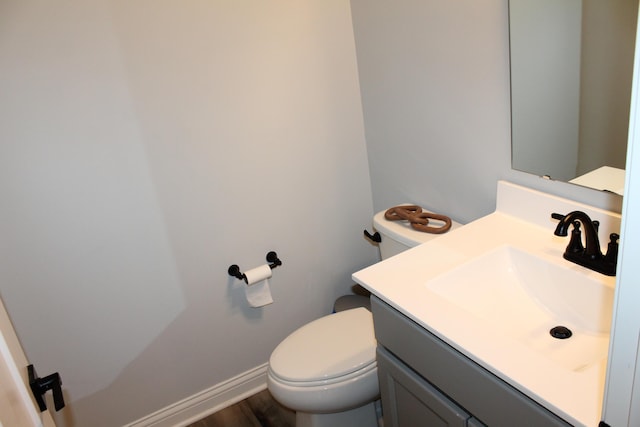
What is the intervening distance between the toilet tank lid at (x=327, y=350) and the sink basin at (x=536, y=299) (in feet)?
1.68

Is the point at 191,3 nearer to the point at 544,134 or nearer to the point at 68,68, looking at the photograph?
the point at 68,68

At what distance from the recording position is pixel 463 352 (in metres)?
1.13

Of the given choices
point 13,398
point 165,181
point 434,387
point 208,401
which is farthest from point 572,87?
point 208,401

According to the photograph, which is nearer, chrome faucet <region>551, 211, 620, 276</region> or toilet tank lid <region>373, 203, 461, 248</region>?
chrome faucet <region>551, 211, 620, 276</region>

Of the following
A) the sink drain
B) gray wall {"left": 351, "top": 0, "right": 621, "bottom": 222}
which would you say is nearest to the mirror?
gray wall {"left": 351, "top": 0, "right": 621, "bottom": 222}

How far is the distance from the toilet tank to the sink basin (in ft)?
1.25

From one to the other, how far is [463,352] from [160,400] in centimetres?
148

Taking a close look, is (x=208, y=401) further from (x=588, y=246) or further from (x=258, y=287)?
(x=588, y=246)

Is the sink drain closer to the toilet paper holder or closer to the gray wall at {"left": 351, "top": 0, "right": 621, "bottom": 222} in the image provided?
the gray wall at {"left": 351, "top": 0, "right": 621, "bottom": 222}

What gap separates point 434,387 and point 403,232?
2.23 feet

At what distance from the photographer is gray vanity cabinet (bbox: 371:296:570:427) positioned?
1062 millimetres

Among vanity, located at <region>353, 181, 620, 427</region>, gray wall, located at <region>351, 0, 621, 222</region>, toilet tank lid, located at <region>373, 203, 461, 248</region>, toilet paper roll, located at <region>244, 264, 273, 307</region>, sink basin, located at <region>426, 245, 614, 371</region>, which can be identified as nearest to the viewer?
vanity, located at <region>353, 181, 620, 427</region>

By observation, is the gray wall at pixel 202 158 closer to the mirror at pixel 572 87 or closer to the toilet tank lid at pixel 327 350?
the mirror at pixel 572 87

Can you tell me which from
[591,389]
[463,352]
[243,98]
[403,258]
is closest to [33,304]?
[243,98]
